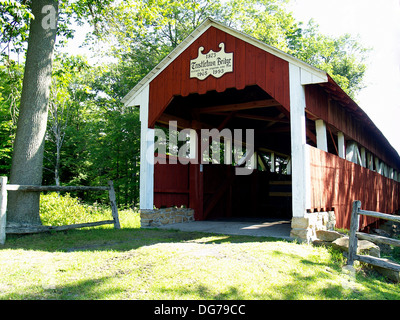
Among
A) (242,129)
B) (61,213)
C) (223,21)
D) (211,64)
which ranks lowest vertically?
(61,213)

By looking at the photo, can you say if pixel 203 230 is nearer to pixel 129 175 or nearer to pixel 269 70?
pixel 269 70

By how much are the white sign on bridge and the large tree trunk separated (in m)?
3.40

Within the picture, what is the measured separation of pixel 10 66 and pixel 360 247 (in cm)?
995

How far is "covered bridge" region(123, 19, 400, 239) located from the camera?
6.92m

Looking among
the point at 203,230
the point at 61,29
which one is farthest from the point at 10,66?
the point at 203,230

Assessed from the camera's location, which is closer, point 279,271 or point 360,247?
point 279,271

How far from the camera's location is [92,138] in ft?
60.6

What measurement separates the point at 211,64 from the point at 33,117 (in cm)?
420

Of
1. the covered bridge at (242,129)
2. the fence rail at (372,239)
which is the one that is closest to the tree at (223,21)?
the covered bridge at (242,129)

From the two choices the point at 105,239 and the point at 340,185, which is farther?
the point at 340,185

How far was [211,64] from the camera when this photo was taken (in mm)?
7996

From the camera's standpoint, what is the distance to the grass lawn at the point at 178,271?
3645mm

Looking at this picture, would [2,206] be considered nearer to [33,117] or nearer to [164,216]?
[33,117]

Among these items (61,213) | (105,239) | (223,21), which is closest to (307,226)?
(105,239)
